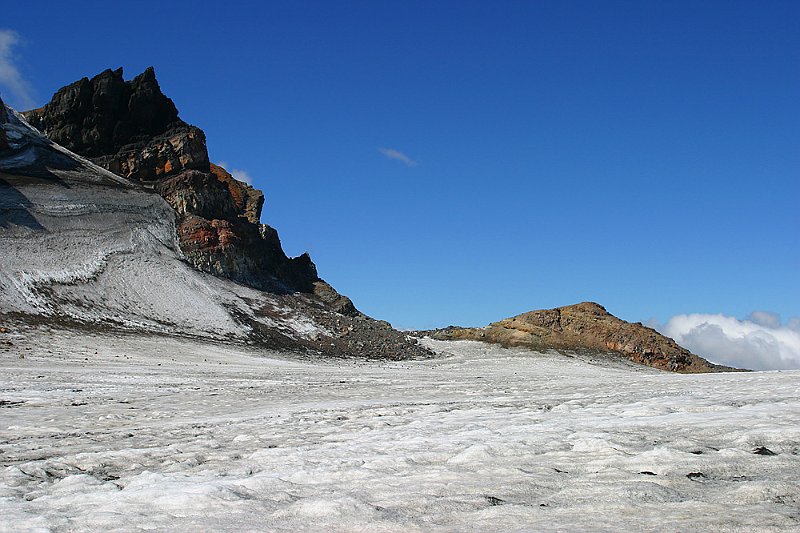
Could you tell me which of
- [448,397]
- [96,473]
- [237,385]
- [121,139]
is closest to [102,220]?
[121,139]

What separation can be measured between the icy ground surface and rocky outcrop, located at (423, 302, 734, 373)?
40.6m

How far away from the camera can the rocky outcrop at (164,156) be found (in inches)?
2506

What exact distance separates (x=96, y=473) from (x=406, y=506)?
3.65m

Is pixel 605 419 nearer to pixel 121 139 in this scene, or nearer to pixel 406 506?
pixel 406 506

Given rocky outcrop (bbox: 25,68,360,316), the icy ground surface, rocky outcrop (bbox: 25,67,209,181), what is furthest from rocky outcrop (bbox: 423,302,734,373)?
the icy ground surface

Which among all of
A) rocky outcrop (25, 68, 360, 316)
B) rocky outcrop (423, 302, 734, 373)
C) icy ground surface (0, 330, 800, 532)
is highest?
rocky outcrop (25, 68, 360, 316)

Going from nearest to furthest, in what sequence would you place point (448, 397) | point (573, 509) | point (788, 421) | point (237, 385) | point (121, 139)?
1. point (573, 509)
2. point (788, 421)
3. point (448, 397)
4. point (237, 385)
5. point (121, 139)

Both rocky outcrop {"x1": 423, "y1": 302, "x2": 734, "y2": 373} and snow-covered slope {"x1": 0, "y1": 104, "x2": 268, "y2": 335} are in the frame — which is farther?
rocky outcrop {"x1": 423, "y1": 302, "x2": 734, "y2": 373}

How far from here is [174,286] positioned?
4947 cm

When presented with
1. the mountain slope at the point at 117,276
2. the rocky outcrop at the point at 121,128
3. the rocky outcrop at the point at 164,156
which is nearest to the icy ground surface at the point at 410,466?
the mountain slope at the point at 117,276

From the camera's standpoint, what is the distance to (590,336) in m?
53.2

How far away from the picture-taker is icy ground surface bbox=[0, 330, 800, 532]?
4.06 m

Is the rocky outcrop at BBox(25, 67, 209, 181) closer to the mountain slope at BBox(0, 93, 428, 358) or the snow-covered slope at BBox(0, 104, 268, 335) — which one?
the mountain slope at BBox(0, 93, 428, 358)

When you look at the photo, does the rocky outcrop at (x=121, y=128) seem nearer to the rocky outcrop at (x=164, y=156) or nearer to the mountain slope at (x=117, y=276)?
the rocky outcrop at (x=164, y=156)
